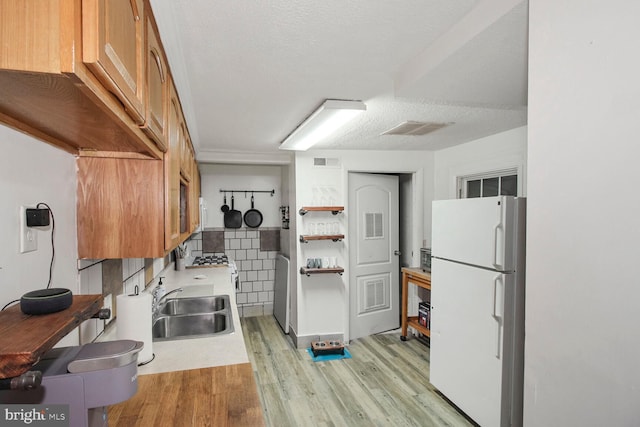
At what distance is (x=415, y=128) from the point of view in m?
2.87

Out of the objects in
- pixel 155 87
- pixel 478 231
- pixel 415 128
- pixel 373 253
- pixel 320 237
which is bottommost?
pixel 373 253

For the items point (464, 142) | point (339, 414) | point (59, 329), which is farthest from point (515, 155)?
point (59, 329)

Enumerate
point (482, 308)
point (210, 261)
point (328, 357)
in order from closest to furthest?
point (482, 308) < point (328, 357) < point (210, 261)

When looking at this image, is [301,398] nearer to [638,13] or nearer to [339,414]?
[339,414]

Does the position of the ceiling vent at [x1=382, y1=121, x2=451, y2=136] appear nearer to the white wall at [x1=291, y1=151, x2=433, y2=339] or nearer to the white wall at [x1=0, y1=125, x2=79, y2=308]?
the white wall at [x1=291, y1=151, x2=433, y2=339]

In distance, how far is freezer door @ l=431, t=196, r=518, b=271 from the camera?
7.04 ft

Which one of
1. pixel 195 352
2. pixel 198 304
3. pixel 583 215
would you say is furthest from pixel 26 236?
pixel 198 304

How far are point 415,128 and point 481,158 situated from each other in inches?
36.2

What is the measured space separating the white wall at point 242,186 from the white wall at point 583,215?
399cm

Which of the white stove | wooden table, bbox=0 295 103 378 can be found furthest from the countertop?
the white stove

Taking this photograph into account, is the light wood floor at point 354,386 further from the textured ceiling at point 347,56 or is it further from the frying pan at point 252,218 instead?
the textured ceiling at point 347,56

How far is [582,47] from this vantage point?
906 mm

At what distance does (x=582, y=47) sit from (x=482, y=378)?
2089mm

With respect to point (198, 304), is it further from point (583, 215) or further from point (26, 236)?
point (583, 215)
